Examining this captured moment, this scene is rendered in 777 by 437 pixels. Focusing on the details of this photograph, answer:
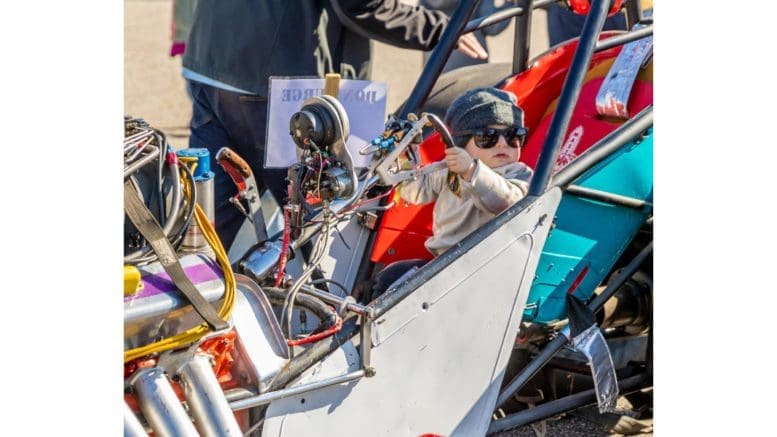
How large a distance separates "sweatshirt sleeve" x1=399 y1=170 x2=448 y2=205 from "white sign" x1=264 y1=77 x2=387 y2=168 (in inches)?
9.8

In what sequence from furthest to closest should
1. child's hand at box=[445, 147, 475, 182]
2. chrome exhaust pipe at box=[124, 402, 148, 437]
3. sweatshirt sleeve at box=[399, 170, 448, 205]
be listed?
sweatshirt sleeve at box=[399, 170, 448, 205]
child's hand at box=[445, 147, 475, 182]
chrome exhaust pipe at box=[124, 402, 148, 437]

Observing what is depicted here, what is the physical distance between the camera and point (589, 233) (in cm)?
289

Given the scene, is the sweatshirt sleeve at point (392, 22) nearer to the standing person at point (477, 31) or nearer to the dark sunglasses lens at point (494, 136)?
the standing person at point (477, 31)

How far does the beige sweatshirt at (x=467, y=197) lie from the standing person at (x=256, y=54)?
26.3 inches

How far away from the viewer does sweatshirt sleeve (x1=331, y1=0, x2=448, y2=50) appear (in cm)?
348

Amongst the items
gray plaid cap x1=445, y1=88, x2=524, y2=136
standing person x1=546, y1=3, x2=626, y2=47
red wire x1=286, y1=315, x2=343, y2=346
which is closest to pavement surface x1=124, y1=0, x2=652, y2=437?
A: standing person x1=546, y1=3, x2=626, y2=47

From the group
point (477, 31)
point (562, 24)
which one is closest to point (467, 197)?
point (477, 31)

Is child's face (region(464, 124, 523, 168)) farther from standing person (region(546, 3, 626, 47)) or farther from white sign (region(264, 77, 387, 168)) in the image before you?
standing person (region(546, 3, 626, 47))

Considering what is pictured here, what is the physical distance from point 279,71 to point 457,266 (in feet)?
4.23

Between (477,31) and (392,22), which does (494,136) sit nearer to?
(392,22)

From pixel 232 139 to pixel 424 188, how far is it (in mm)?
888

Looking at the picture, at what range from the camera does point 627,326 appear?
3.15 metres
